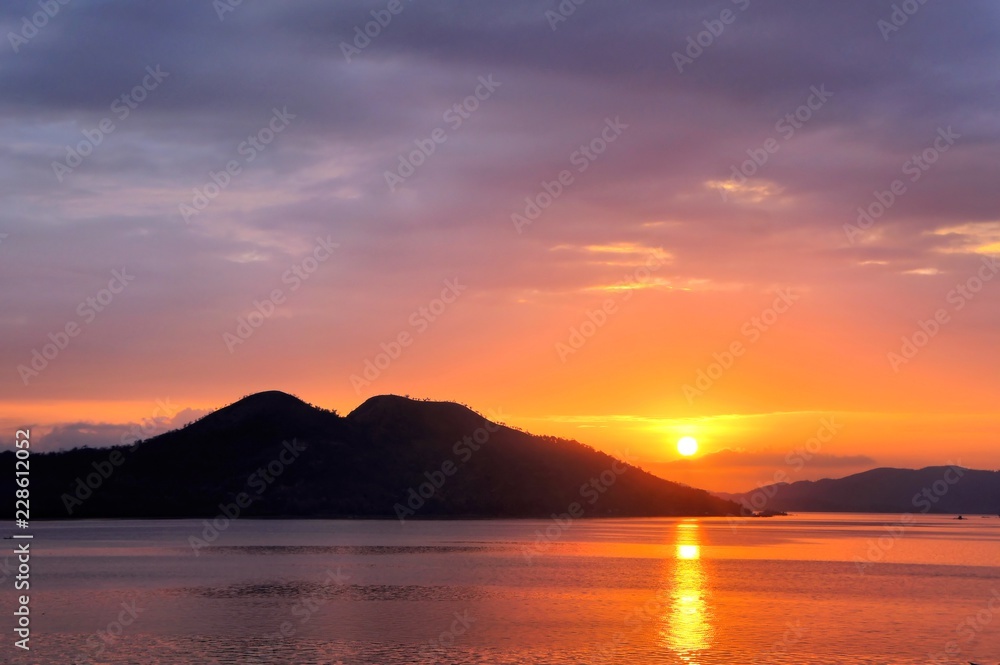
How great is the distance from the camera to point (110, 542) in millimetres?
152875

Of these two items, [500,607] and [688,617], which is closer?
[688,617]

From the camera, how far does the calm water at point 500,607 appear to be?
52.7 metres

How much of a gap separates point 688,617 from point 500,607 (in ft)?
42.8

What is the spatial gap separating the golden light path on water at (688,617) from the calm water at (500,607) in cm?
21

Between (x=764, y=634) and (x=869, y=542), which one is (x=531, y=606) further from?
(x=869, y=542)

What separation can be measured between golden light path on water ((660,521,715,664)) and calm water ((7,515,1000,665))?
21 centimetres

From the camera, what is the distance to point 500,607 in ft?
236

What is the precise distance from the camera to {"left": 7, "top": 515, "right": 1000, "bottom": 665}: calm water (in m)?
52.7

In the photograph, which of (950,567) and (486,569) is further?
(950,567)

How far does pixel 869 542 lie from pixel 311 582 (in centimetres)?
12472

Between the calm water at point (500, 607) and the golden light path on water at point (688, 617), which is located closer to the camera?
the calm water at point (500, 607)

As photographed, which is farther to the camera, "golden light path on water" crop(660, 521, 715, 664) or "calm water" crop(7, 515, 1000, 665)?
"golden light path on water" crop(660, 521, 715, 664)

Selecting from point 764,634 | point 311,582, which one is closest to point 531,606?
point 764,634

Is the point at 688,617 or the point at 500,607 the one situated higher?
the point at 500,607
